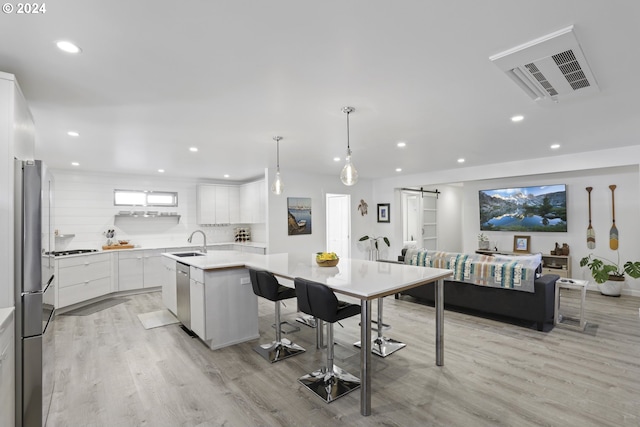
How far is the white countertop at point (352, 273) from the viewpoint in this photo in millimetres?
2359

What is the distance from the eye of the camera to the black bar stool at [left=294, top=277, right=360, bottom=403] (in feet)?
7.77

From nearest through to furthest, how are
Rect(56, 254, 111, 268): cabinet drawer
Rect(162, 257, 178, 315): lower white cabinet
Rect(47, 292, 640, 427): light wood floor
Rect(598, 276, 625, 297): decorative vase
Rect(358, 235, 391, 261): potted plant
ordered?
Rect(47, 292, 640, 427): light wood floor < Rect(162, 257, 178, 315): lower white cabinet < Rect(56, 254, 111, 268): cabinet drawer < Rect(598, 276, 625, 297): decorative vase < Rect(358, 235, 391, 261): potted plant

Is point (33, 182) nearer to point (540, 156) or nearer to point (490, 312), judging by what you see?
point (490, 312)

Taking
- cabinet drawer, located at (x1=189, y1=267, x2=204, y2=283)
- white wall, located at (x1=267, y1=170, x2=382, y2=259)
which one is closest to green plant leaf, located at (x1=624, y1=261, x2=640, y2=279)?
white wall, located at (x1=267, y1=170, x2=382, y2=259)

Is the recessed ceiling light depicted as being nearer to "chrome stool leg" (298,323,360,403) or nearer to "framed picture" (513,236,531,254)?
"chrome stool leg" (298,323,360,403)

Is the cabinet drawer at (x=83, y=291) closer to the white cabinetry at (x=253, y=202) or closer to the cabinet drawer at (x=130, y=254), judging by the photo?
the cabinet drawer at (x=130, y=254)

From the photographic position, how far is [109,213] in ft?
21.0

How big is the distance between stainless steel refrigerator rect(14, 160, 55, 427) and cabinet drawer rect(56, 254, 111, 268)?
136 inches

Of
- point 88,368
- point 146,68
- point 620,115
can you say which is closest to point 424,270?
point 620,115

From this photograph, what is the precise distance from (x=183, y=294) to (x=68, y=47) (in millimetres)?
2845

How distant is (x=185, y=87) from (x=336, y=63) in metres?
1.19

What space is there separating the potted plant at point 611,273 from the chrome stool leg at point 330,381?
5.01 m

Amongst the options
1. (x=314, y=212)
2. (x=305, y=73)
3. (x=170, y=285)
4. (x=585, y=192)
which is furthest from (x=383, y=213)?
(x=305, y=73)

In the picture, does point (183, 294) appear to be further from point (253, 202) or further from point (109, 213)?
point (109, 213)
